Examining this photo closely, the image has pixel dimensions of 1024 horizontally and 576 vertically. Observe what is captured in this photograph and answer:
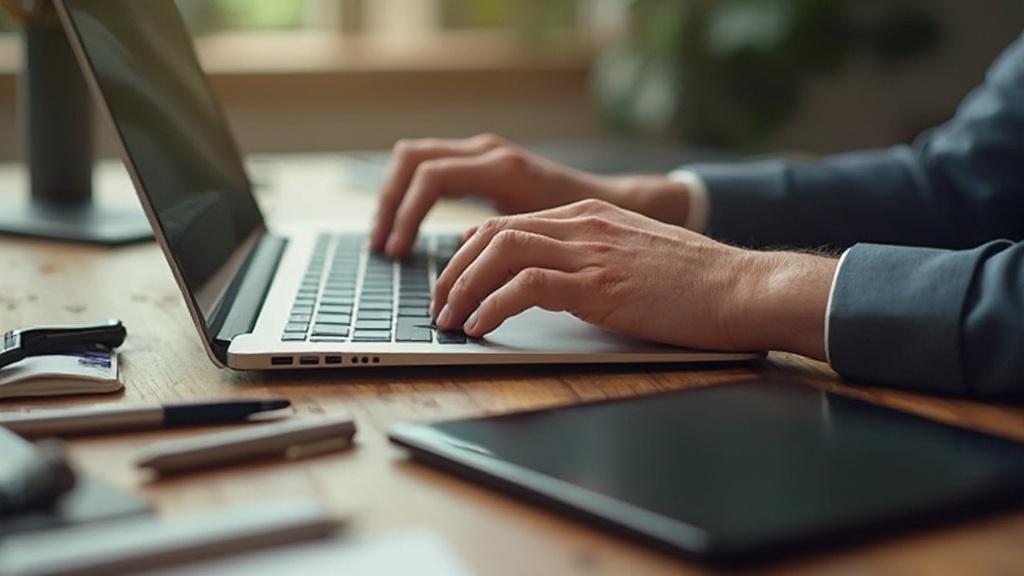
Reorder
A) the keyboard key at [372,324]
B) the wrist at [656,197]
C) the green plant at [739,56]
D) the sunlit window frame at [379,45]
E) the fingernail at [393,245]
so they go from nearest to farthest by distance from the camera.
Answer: the keyboard key at [372,324]
the fingernail at [393,245]
the wrist at [656,197]
the green plant at [739,56]
the sunlit window frame at [379,45]

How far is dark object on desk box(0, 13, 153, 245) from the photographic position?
1.44m

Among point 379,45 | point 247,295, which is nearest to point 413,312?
point 247,295

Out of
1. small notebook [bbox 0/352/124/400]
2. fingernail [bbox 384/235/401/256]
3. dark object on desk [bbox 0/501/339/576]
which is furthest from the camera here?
fingernail [bbox 384/235/401/256]

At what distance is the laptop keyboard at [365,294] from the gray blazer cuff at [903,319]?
0.81 feet

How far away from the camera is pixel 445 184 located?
1258mm

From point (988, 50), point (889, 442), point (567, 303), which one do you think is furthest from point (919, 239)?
point (988, 50)

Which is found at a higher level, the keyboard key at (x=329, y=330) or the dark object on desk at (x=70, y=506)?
the dark object on desk at (x=70, y=506)

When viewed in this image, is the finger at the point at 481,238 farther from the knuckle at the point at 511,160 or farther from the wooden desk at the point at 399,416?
the knuckle at the point at 511,160

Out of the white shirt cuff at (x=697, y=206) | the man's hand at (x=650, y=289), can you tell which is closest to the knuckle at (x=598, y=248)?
the man's hand at (x=650, y=289)

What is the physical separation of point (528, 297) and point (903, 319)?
9.1 inches

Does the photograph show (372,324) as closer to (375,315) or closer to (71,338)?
(375,315)

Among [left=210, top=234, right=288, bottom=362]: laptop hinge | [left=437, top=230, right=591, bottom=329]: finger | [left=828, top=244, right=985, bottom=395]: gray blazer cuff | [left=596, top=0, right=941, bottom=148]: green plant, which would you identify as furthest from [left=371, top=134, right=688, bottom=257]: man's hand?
[left=596, top=0, right=941, bottom=148]: green plant

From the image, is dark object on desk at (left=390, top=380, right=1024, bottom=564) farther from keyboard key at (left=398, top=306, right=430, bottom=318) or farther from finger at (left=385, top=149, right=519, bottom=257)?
finger at (left=385, top=149, right=519, bottom=257)

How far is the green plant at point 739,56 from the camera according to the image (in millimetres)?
2984
